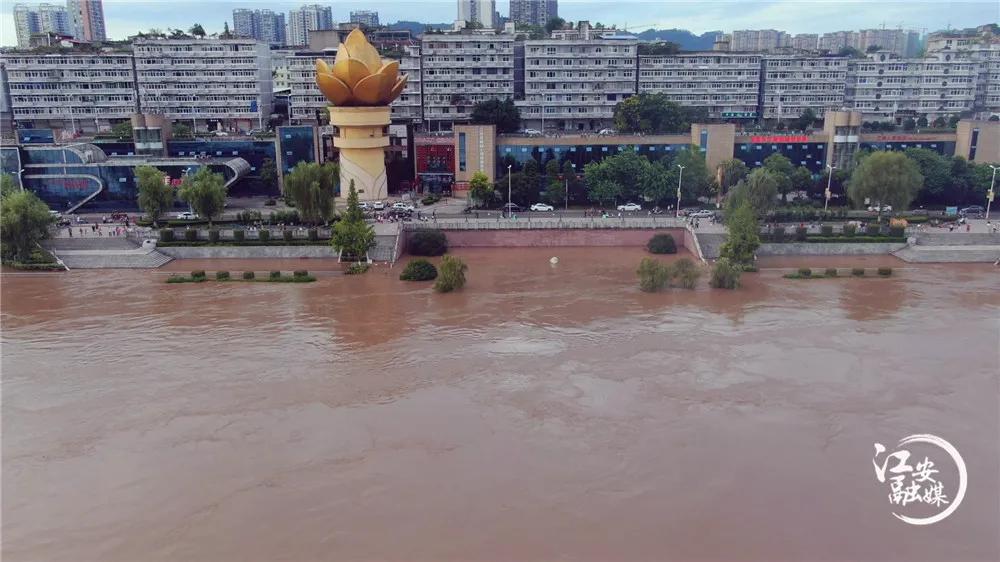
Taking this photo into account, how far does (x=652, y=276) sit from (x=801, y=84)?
32.6 meters

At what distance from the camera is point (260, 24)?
109 meters

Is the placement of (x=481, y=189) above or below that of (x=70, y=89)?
below

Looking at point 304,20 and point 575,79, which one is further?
point 304,20

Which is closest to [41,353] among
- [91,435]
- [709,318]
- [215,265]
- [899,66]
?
[91,435]

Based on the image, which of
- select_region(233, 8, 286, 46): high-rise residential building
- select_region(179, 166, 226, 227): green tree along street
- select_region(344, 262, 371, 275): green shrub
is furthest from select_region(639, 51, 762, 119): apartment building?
select_region(233, 8, 286, 46): high-rise residential building

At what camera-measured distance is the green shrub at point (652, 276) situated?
25.7 m

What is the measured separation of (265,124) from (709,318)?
3609 centimetres

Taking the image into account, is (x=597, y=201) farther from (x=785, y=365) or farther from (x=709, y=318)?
(x=785, y=365)

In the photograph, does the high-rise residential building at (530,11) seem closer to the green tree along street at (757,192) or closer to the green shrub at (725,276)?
the green tree along street at (757,192)

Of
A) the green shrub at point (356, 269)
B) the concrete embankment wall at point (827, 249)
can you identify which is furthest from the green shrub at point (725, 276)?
the green shrub at point (356, 269)

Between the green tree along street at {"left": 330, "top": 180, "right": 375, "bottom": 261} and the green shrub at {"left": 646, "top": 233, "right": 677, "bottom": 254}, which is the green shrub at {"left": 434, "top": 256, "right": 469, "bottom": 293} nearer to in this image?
the green tree along street at {"left": 330, "top": 180, "right": 375, "bottom": 261}

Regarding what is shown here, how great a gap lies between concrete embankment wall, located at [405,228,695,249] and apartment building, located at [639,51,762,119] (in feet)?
66.6

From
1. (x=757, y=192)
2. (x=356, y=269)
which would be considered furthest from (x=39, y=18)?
(x=757, y=192)

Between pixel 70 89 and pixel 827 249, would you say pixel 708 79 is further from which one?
pixel 70 89
